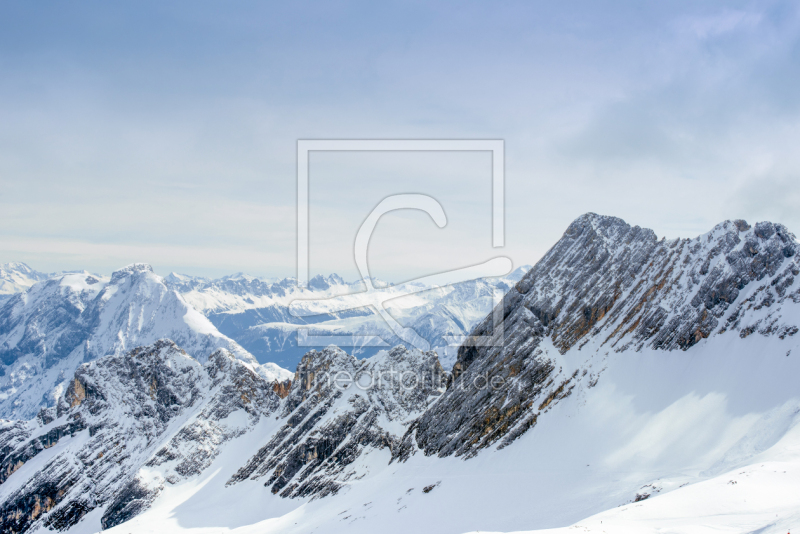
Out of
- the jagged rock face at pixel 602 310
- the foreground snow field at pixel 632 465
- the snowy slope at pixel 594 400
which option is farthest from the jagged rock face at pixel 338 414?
the jagged rock face at pixel 602 310

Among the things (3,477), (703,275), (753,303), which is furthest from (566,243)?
(3,477)

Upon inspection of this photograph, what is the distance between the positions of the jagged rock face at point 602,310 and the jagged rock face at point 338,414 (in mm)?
18195

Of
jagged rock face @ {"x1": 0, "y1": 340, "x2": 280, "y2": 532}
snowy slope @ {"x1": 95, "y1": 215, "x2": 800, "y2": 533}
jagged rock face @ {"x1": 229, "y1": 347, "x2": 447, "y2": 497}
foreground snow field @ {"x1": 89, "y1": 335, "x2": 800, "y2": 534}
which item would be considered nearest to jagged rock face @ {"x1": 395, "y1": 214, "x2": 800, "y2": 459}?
snowy slope @ {"x1": 95, "y1": 215, "x2": 800, "y2": 533}

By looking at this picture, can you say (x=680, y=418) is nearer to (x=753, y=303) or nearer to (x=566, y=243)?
(x=753, y=303)

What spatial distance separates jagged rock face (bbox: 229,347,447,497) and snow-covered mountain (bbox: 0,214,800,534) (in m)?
0.63

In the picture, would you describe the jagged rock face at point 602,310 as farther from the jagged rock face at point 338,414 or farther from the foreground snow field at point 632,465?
the jagged rock face at point 338,414

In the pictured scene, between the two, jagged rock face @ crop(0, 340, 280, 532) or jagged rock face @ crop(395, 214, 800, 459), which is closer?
jagged rock face @ crop(395, 214, 800, 459)

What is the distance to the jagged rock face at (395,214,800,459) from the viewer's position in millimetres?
103375

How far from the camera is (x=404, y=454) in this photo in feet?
415

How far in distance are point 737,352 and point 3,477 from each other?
235 metres

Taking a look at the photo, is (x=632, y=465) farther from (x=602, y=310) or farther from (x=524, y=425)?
(x=602, y=310)

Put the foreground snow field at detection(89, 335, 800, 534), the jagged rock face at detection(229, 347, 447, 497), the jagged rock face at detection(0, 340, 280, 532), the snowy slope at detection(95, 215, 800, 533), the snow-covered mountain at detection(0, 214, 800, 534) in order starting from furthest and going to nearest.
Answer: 1. the jagged rock face at detection(0, 340, 280, 532)
2. the jagged rock face at detection(229, 347, 447, 497)
3. the snowy slope at detection(95, 215, 800, 533)
4. the snow-covered mountain at detection(0, 214, 800, 534)
5. the foreground snow field at detection(89, 335, 800, 534)

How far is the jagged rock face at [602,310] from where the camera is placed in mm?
103375

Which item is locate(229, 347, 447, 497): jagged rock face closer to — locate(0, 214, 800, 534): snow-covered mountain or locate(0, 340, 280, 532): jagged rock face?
locate(0, 214, 800, 534): snow-covered mountain
